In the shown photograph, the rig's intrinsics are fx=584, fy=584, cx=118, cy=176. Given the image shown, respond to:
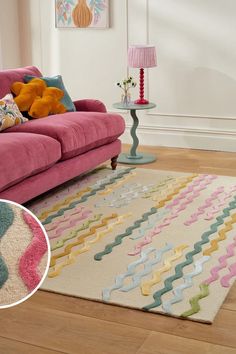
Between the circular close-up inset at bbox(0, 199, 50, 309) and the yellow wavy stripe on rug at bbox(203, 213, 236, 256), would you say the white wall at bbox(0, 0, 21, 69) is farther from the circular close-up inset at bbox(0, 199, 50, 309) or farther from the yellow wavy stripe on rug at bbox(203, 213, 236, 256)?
the circular close-up inset at bbox(0, 199, 50, 309)

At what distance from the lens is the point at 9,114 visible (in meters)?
4.17

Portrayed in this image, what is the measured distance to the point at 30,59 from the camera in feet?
20.3

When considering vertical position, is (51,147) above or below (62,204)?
above

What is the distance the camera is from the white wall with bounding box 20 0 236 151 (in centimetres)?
535

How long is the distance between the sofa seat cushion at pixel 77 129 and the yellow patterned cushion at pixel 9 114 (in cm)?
6

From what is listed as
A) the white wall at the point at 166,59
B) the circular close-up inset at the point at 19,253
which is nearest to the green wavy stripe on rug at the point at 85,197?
the white wall at the point at 166,59

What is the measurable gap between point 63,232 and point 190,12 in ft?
9.25

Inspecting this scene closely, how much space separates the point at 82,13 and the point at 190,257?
3.48 meters

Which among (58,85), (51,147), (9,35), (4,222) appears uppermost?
(9,35)

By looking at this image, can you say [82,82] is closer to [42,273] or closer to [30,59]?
[30,59]

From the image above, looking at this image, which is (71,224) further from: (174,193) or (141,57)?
(141,57)

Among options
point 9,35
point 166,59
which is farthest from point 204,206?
point 9,35

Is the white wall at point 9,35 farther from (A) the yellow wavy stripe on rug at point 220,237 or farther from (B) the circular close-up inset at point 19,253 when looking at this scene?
(B) the circular close-up inset at point 19,253

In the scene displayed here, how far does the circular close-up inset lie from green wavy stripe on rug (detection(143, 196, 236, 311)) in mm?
1429
